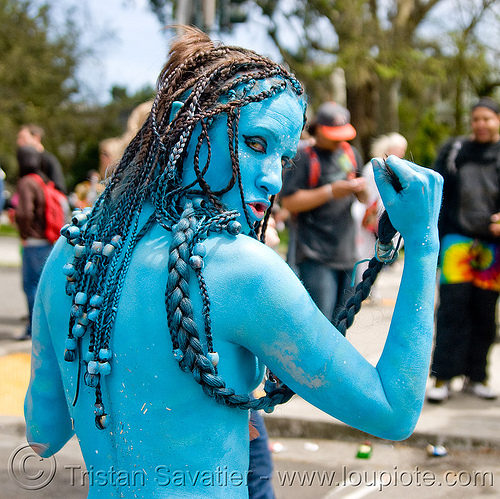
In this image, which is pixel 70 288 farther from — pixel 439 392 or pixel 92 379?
pixel 439 392

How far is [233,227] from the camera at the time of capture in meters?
1.21

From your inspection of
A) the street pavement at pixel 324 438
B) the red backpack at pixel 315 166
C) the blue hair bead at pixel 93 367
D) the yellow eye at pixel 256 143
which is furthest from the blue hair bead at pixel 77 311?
the red backpack at pixel 315 166

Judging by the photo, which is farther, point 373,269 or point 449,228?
point 449,228

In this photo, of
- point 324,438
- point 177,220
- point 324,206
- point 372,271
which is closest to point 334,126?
point 324,206

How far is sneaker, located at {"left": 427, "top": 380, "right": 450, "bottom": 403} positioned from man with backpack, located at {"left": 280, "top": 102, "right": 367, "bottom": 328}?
39.9 inches

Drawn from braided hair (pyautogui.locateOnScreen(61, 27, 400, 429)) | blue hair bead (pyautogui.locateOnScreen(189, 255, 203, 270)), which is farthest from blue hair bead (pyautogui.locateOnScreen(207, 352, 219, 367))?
blue hair bead (pyautogui.locateOnScreen(189, 255, 203, 270))

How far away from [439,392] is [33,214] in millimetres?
4217

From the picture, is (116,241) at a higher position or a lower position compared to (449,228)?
higher

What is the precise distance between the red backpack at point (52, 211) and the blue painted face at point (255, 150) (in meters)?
5.64

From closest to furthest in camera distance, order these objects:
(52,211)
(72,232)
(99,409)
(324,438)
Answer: (99,409) < (72,232) < (324,438) < (52,211)

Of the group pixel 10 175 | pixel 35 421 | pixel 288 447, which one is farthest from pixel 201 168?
Answer: pixel 10 175

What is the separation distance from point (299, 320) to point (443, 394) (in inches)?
164

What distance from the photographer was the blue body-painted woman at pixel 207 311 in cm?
118

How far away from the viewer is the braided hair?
3.88 feet
